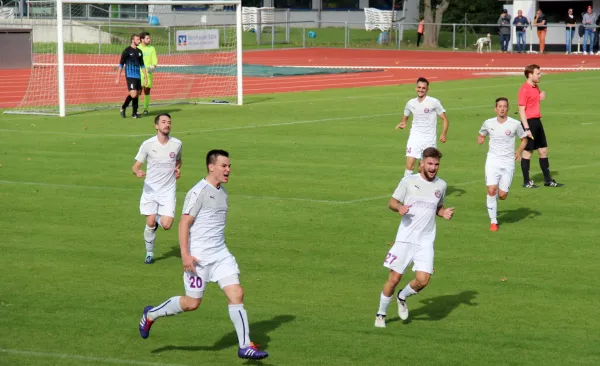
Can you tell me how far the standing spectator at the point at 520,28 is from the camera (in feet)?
180

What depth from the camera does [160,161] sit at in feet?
42.9

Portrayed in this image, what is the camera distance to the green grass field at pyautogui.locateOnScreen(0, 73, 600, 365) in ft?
31.8

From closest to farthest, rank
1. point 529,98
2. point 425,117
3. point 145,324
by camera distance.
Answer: point 145,324 → point 425,117 → point 529,98

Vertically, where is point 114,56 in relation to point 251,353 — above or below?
above

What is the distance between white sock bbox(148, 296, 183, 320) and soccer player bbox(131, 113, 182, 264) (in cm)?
353

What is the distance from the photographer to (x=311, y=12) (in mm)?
78250

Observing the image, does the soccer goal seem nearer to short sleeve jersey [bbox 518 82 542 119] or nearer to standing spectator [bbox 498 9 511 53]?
short sleeve jersey [bbox 518 82 542 119]

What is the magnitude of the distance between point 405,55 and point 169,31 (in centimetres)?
2294

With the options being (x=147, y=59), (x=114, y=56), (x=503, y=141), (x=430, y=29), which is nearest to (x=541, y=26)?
(x=430, y=29)

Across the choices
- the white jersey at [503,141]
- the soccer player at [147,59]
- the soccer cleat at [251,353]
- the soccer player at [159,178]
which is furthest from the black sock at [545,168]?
the soccer player at [147,59]

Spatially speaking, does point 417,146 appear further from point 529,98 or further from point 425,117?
point 529,98

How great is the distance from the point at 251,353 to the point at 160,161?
4672 mm

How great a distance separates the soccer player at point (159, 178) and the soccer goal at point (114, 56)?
16164mm

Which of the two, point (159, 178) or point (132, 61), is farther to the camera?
point (132, 61)
